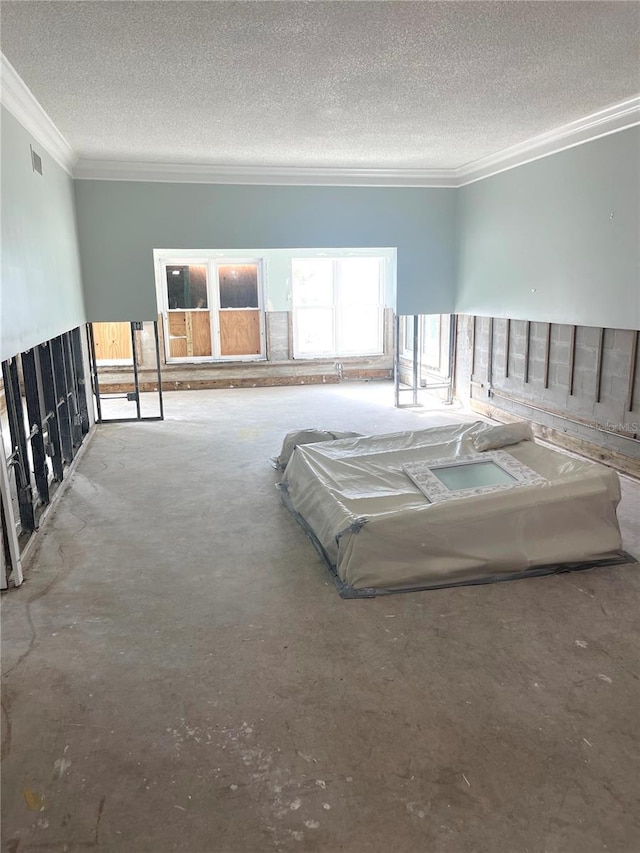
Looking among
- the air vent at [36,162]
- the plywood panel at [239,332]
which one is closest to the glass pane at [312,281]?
the plywood panel at [239,332]

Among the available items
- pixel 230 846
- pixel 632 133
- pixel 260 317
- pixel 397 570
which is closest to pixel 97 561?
pixel 397 570

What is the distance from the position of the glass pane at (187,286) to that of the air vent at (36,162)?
5163mm

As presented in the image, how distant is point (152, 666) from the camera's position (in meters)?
2.80

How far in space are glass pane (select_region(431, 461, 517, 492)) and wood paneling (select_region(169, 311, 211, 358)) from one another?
7.24m

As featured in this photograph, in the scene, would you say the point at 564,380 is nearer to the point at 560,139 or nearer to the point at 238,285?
the point at 560,139

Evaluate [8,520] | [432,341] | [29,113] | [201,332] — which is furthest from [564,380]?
[201,332]

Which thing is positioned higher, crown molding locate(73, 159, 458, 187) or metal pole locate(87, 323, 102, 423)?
crown molding locate(73, 159, 458, 187)

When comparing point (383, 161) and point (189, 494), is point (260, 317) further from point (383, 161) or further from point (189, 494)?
point (189, 494)

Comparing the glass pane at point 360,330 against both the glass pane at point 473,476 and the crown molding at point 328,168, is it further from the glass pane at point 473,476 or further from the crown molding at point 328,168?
the glass pane at point 473,476

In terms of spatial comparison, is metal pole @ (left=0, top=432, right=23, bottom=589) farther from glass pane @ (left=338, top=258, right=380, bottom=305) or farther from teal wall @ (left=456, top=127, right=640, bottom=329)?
glass pane @ (left=338, top=258, right=380, bottom=305)

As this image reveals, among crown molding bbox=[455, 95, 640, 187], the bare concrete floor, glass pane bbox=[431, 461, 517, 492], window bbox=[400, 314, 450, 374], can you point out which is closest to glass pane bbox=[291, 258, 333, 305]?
window bbox=[400, 314, 450, 374]

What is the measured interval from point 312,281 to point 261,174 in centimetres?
346

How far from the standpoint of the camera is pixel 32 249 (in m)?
4.67

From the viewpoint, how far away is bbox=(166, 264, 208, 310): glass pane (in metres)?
10.3
